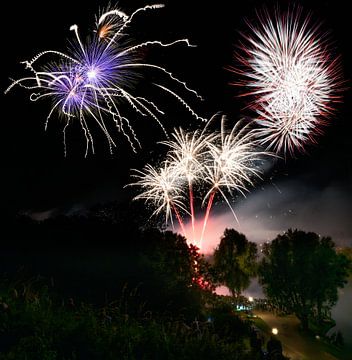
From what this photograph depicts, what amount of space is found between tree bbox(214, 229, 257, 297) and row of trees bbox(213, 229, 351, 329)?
8.62 meters

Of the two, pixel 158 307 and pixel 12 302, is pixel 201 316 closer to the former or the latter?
pixel 158 307

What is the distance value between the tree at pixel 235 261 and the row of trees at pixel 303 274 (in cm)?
862

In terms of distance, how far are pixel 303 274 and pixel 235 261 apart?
15.8 meters

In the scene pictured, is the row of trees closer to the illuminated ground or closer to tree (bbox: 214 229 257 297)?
the illuminated ground

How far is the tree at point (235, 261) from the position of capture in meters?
62.7

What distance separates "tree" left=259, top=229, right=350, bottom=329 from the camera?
47.2 metres

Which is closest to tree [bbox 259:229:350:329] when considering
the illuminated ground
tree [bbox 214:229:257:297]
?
the illuminated ground

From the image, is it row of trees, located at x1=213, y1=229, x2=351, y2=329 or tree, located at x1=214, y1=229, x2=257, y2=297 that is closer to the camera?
row of trees, located at x1=213, y1=229, x2=351, y2=329

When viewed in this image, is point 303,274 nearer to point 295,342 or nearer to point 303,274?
point 303,274

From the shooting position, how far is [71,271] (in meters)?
22.1

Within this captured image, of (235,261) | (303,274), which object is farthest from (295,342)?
(235,261)

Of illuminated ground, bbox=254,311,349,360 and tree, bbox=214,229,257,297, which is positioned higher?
tree, bbox=214,229,257,297

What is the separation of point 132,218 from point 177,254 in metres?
14.5

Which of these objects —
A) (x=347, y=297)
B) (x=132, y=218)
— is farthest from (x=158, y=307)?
(x=347, y=297)
